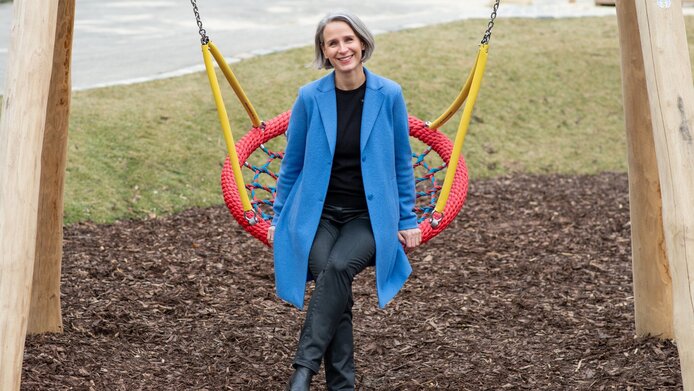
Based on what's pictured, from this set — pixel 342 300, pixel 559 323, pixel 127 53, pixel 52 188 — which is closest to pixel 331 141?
pixel 342 300

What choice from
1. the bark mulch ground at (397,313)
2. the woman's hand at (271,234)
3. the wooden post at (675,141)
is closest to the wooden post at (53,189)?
the bark mulch ground at (397,313)

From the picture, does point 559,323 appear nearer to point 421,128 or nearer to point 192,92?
point 421,128

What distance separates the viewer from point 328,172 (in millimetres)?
3953

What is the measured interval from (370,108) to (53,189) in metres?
1.85

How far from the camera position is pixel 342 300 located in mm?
3904

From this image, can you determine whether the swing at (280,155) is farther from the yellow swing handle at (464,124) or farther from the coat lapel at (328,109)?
the coat lapel at (328,109)

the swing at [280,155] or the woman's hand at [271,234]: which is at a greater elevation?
the swing at [280,155]

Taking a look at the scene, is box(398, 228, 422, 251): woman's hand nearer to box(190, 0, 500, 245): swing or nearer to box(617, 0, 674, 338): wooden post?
box(190, 0, 500, 245): swing

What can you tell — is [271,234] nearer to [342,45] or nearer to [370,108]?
[370,108]

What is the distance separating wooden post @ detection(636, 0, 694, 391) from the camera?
3301 millimetres

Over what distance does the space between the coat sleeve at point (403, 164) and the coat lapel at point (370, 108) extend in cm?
9

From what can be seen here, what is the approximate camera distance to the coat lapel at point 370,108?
3941 millimetres

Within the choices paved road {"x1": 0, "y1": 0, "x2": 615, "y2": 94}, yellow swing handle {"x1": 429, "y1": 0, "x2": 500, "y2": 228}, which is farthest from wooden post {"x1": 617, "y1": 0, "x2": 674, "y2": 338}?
paved road {"x1": 0, "y1": 0, "x2": 615, "y2": 94}

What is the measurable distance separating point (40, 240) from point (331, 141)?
1816 mm
